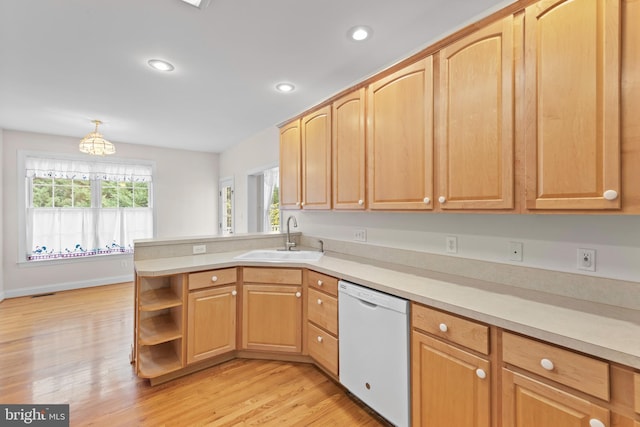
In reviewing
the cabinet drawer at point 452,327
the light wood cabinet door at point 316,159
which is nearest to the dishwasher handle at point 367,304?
the cabinet drawer at point 452,327

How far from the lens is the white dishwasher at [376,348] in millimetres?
1595

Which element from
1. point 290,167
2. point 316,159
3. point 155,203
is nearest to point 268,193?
point 290,167

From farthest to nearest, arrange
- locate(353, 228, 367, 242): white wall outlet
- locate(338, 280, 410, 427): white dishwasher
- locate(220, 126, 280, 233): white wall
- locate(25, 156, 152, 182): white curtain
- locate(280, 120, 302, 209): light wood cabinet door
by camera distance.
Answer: locate(25, 156, 152, 182): white curtain, locate(220, 126, 280, 233): white wall, locate(280, 120, 302, 209): light wood cabinet door, locate(353, 228, 367, 242): white wall outlet, locate(338, 280, 410, 427): white dishwasher

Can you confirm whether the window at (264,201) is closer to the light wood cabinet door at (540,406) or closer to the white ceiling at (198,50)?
the white ceiling at (198,50)

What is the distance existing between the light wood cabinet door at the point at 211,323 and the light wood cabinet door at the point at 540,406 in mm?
1935

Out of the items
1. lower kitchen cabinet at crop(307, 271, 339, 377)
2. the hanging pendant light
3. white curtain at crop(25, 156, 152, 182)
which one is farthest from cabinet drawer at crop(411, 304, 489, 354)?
white curtain at crop(25, 156, 152, 182)

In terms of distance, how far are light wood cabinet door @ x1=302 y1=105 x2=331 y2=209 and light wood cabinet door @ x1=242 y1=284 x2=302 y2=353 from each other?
32.9 inches

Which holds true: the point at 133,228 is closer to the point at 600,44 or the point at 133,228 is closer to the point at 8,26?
the point at 8,26

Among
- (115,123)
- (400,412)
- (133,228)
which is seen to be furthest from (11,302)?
(400,412)

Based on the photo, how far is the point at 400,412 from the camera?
1602mm

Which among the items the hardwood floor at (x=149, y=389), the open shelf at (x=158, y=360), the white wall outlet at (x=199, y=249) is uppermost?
the white wall outlet at (x=199, y=249)

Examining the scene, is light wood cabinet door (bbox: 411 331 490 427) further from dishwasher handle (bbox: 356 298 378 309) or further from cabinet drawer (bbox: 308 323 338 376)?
cabinet drawer (bbox: 308 323 338 376)

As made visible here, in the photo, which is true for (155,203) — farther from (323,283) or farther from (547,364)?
(547,364)

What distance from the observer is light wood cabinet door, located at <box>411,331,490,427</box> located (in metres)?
1.27
